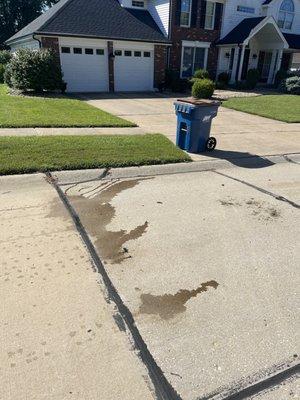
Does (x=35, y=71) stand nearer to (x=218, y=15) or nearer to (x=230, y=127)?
(x=230, y=127)

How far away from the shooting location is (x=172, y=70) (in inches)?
920

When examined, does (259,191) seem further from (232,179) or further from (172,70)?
(172,70)

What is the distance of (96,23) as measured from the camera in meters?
20.6

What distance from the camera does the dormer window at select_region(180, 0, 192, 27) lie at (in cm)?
2334

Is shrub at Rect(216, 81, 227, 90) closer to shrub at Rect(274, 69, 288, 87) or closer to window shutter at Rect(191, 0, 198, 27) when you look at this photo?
window shutter at Rect(191, 0, 198, 27)

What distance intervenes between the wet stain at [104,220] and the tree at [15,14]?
45.7 metres

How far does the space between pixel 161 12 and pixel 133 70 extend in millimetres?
5141

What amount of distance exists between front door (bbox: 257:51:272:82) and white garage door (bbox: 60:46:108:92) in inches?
537

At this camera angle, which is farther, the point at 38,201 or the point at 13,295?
the point at 38,201

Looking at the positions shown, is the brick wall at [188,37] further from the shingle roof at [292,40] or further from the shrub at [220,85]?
the shingle roof at [292,40]

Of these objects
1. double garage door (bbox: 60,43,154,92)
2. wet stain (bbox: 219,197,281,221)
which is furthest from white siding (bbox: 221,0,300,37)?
wet stain (bbox: 219,197,281,221)

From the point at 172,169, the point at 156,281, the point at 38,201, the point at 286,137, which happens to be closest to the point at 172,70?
the point at 286,137

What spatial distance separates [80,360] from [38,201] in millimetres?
3195

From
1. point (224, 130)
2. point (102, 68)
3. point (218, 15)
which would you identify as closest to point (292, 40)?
point (218, 15)
